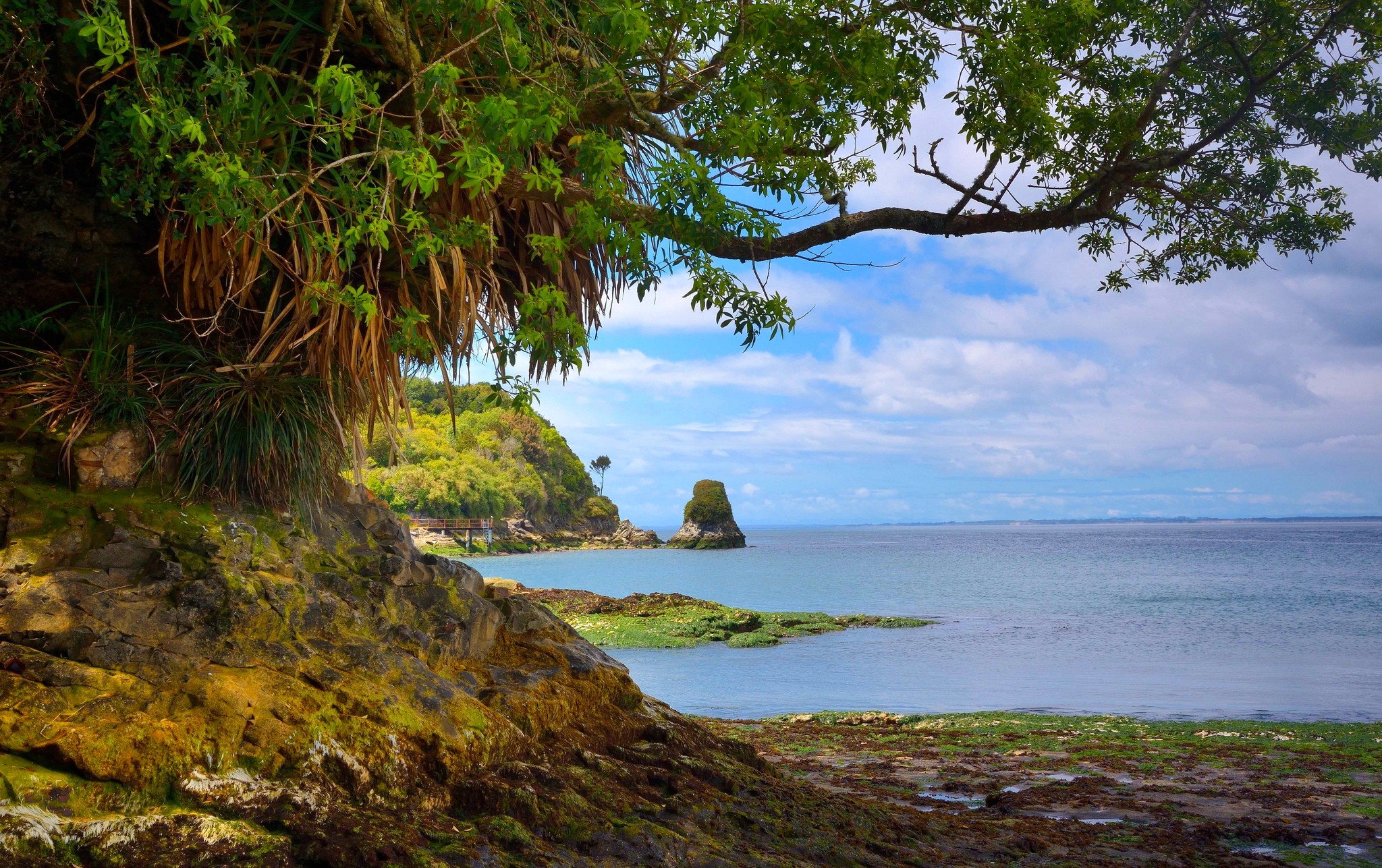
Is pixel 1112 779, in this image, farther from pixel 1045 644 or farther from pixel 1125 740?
pixel 1045 644

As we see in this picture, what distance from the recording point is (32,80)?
4172mm

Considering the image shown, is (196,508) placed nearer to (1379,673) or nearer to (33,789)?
(33,789)

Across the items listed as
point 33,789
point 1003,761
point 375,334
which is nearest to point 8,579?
point 33,789

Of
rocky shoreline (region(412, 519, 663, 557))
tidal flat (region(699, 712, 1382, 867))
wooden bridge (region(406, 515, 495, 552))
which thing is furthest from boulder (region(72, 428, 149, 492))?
wooden bridge (region(406, 515, 495, 552))

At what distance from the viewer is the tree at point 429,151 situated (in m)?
3.90

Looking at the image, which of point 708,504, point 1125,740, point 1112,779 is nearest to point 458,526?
point 708,504

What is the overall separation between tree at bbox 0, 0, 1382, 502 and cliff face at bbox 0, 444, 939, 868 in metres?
0.99

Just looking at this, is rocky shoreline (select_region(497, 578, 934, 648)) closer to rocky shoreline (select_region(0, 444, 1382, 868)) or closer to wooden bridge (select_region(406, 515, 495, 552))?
rocky shoreline (select_region(0, 444, 1382, 868))

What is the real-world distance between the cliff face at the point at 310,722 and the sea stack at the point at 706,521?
7925cm

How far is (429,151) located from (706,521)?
82693 millimetres

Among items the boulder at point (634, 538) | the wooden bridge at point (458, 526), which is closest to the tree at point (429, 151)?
the wooden bridge at point (458, 526)

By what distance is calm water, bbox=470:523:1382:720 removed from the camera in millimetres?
15289

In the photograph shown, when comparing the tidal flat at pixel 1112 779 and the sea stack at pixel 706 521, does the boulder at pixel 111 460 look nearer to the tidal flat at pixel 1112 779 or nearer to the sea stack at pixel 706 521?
the tidal flat at pixel 1112 779

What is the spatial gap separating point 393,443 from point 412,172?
2.53m
